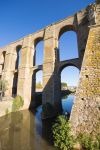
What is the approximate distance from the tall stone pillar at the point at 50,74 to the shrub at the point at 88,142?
1302cm

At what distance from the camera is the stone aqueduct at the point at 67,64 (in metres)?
8.88

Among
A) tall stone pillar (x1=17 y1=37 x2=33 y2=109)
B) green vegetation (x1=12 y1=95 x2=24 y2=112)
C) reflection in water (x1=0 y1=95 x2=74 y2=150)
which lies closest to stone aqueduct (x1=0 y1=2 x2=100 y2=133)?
tall stone pillar (x1=17 y1=37 x2=33 y2=109)

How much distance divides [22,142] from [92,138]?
5.47 m

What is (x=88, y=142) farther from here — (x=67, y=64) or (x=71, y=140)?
(x=67, y=64)

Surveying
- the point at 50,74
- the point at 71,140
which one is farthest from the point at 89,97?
the point at 50,74

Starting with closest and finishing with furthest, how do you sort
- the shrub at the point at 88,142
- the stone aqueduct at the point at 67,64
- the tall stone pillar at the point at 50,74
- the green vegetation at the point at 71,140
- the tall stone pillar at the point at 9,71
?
the shrub at the point at 88,142 → the green vegetation at the point at 71,140 → the stone aqueduct at the point at 67,64 → the tall stone pillar at the point at 50,74 → the tall stone pillar at the point at 9,71

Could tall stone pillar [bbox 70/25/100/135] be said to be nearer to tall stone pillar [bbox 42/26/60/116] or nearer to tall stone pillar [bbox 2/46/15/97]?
tall stone pillar [bbox 42/26/60/116]

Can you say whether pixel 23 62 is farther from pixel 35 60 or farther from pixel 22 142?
pixel 22 142

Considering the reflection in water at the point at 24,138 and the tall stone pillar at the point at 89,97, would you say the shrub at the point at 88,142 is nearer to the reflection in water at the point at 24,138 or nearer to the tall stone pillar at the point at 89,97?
the tall stone pillar at the point at 89,97

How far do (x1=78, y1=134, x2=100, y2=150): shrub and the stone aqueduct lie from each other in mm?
421

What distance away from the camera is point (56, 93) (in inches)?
867

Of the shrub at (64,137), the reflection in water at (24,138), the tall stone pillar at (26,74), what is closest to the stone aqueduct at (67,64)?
the tall stone pillar at (26,74)

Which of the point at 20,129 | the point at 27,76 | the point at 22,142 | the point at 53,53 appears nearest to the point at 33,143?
the point at 22,142

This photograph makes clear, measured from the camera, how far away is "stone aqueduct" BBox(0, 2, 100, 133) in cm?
888
